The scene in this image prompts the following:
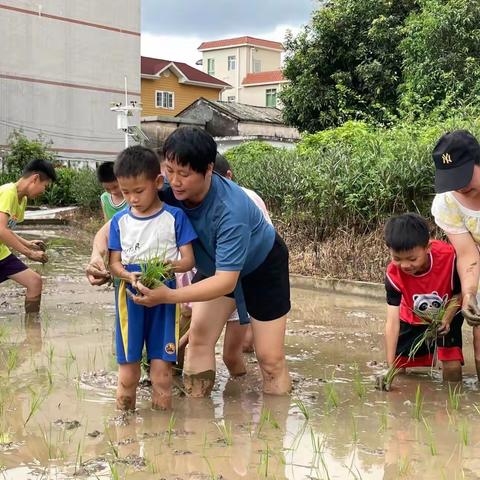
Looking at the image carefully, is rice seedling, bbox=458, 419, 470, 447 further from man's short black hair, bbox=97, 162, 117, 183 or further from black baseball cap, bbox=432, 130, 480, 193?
man's short black hair, bbox=97, 162, 117, 183

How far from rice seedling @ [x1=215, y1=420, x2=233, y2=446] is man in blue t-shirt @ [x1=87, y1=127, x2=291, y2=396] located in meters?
0.53

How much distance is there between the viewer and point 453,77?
1555 cm

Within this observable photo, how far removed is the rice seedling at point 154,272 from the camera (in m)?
3.52

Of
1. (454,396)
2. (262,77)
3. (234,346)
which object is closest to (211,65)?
(262,77)

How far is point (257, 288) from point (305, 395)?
71 centimetres

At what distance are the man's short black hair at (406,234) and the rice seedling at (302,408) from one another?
3.45ft

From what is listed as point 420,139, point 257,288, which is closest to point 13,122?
point 420,139

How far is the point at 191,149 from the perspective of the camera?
3.51m

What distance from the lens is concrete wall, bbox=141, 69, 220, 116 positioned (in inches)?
1734

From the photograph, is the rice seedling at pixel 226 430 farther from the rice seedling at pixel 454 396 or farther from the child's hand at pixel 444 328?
the child's hand at pixel 444 328

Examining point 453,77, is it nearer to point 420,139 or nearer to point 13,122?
point 420,139

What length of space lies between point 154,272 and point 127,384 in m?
0.69

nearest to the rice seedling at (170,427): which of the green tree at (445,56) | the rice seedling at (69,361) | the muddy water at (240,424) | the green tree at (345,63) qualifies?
the muddy water at (240,424)

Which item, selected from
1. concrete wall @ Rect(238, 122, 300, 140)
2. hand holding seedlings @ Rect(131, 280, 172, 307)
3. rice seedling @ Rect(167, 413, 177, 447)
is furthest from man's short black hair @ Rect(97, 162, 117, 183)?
concrete wall @ Rect(238, 122, 300, 140)
